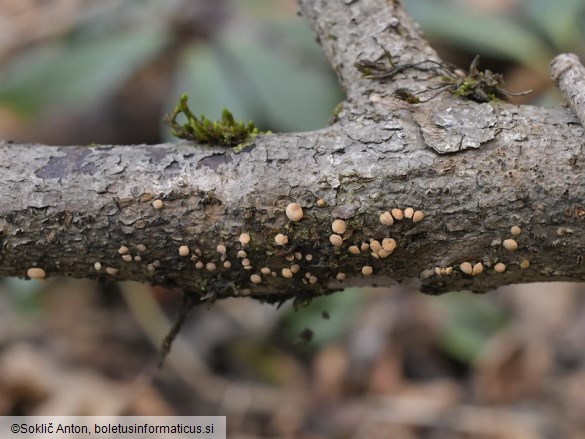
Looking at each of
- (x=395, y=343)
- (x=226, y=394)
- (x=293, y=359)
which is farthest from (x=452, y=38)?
(x=226, y=394)

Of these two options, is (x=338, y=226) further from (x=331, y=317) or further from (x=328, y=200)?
(x=331, y=317)

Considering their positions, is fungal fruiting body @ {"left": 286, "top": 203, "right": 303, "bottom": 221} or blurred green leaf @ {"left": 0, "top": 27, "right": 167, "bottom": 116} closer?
fungal fruiting body @ {"left": 286, "top": 203, "right": 303, "bottom": 221}

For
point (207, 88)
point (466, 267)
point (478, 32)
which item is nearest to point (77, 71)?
point (207, 88)

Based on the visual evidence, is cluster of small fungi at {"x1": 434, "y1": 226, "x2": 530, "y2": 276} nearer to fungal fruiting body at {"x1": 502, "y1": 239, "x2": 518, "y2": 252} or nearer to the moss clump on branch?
fungal fruiting body at {"x1": 502, "y1": 239, "x2": 518, "y2": 252}

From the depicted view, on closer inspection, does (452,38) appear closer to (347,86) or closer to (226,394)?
(226,394)

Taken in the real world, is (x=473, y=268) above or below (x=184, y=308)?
above

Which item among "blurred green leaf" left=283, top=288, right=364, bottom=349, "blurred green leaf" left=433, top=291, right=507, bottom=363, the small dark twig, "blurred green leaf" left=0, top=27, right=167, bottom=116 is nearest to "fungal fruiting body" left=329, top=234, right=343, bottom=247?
the small dark twig
